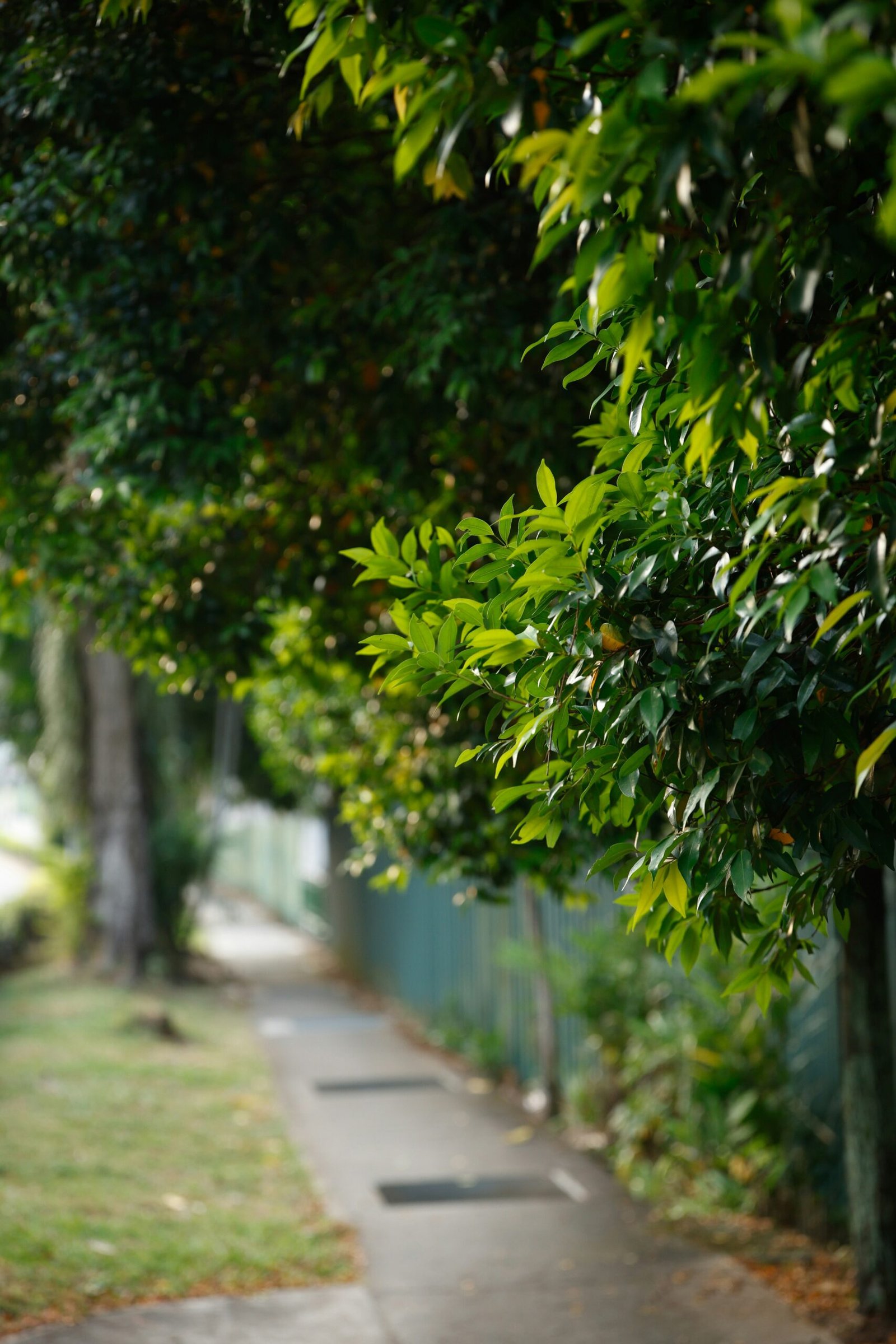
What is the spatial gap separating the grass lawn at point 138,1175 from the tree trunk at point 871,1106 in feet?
7.30

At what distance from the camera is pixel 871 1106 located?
193 inches

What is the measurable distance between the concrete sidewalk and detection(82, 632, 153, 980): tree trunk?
5.74 meters

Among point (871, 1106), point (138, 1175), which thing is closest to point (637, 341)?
point (871, 1106)

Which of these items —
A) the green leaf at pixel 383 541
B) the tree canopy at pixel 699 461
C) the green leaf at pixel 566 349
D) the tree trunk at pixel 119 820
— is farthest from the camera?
the tree trunk at pixel 119 820

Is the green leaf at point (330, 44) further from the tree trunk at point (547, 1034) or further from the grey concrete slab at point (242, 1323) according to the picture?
the tree trunk at point (547, 1034)

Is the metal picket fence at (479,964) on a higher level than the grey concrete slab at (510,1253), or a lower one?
higher

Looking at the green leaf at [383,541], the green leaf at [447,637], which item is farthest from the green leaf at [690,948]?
the green leaf at [383,541]

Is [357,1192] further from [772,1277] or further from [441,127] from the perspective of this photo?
[441,127]

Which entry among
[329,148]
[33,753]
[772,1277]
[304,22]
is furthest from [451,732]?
[33,753]

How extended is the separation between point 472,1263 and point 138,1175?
2.41 m

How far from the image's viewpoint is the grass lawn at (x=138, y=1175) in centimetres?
552

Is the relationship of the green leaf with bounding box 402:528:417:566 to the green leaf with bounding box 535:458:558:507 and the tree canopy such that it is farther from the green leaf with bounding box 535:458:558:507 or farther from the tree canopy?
the green leaf with bounding box 535:458:558:507

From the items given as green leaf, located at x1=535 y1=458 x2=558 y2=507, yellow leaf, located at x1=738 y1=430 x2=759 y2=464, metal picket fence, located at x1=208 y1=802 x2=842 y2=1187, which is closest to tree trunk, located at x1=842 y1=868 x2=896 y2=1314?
metal picket fence, located at x1=208 y1=802 x2=842 y2=1187

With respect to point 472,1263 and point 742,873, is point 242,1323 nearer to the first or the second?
point 472,1263
